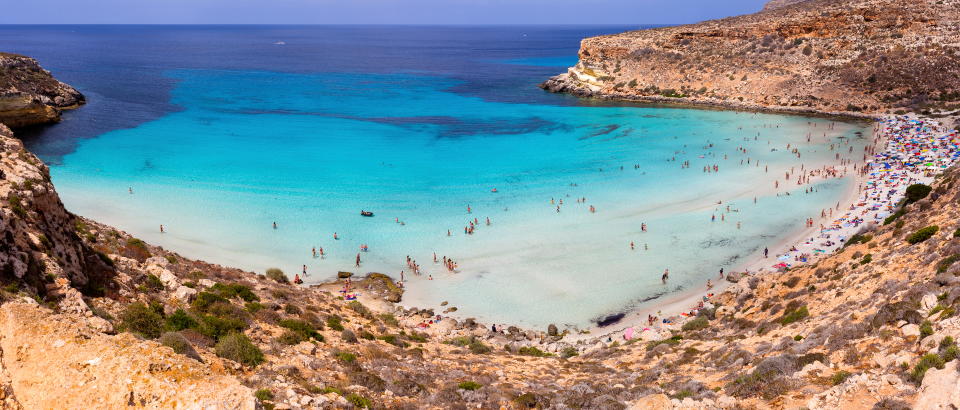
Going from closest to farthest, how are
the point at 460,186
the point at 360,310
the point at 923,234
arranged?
1. the point at 923,234
2. the point at 360,310
3. the point at 460,186

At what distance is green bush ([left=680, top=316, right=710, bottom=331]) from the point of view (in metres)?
22.9

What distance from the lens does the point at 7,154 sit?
17078 mm

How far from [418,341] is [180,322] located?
27.6 feet

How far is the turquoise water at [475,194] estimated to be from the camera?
101 ft

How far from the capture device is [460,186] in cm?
4553

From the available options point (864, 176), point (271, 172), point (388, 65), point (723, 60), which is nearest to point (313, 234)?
point (271, 172)

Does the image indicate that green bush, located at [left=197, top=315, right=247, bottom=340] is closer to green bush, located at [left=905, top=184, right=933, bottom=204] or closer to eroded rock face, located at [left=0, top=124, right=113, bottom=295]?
eroded rock face, located at [left=0, top=124, right=113, bottom=295]

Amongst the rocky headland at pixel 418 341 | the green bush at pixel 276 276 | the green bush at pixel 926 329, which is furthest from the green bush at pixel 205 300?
the green bush at pixel 926 329

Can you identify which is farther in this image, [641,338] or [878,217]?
[878,217]

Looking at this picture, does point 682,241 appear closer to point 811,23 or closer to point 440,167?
point 440,167

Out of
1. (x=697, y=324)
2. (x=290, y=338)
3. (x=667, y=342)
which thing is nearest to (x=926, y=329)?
(x=667, y=342)

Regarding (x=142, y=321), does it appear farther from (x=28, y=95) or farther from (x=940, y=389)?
(x=28, y=95)

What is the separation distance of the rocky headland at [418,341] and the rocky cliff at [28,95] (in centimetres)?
5642

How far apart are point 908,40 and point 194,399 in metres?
94.9
